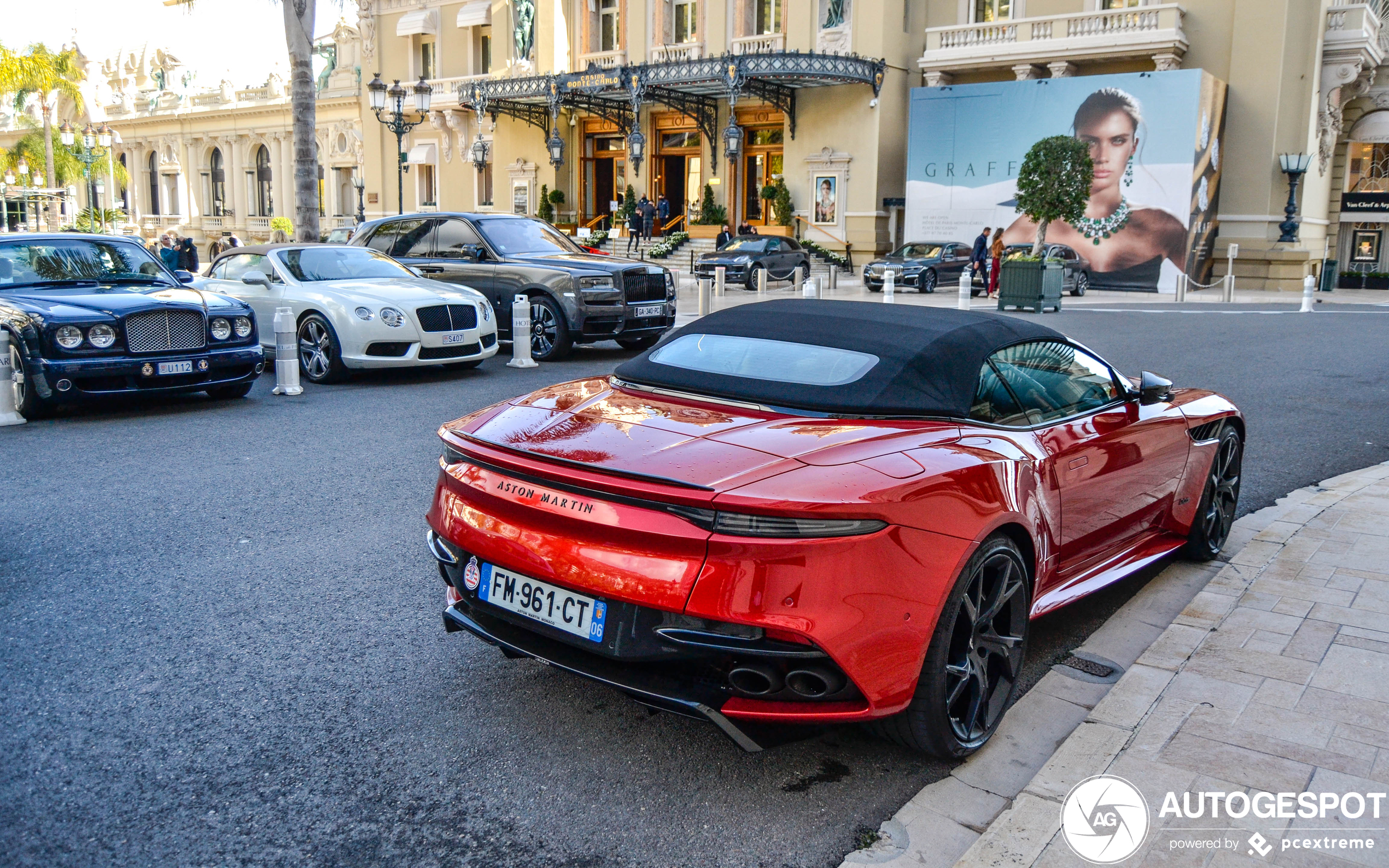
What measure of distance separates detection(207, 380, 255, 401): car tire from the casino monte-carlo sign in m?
39.8

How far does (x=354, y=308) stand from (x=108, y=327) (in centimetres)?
270

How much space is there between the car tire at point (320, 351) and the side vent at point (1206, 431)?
862cm

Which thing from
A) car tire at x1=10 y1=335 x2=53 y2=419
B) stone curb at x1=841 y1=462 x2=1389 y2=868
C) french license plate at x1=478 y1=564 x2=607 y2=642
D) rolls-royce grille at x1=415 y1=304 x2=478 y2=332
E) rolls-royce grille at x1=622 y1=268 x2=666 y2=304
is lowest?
stone curb at x1=841 y1=462 x2=1389 y2=868

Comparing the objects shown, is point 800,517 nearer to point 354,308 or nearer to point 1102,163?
point 354,308

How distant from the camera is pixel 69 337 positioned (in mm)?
8852

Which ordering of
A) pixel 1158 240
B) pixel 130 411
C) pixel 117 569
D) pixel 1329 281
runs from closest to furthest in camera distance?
pixel 117 569, pixel 130 411, pixel 1158 240, pixel 1329 281

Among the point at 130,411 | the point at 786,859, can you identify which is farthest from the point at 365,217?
the point at 786,859

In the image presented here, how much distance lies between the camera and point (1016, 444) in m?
3.74

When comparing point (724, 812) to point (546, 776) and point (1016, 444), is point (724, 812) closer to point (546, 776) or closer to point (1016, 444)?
point (546, 776)

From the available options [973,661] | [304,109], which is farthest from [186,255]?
[973,661]

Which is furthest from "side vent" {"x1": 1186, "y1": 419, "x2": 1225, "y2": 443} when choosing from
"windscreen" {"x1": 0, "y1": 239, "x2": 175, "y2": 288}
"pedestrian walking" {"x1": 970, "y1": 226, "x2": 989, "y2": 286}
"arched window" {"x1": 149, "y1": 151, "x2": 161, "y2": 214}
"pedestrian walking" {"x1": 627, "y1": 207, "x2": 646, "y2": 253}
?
"arched window" {"x1": 149, "y1": 151, "x2": 161, "y2": 214}

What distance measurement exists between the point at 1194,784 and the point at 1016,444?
1.20 metres

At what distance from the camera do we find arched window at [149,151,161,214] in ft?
203

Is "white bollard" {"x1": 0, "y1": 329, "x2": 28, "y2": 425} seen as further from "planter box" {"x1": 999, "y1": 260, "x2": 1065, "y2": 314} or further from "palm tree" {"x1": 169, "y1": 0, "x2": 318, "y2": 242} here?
"planter box" {"x1": 999, "y1": 260, "x2": 1065, "y2": 314}
